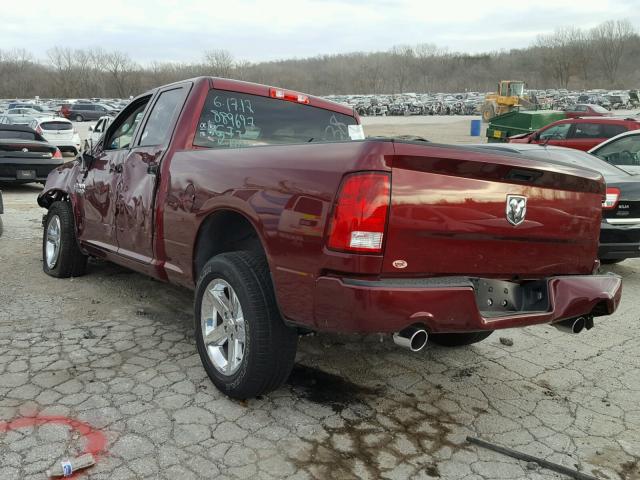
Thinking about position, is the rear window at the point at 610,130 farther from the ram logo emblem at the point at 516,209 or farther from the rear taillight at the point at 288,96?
the ram logo emblem at the point at 516,209

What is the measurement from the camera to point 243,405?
3.36 m

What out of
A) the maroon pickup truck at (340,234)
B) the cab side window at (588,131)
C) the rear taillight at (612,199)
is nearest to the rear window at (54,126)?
the cab side window at (588,131)

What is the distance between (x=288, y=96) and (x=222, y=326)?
1986 millimetres

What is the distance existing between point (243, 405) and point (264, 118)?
209 cm

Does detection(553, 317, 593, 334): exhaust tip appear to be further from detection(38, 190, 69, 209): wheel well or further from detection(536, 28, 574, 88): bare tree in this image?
detection(536, 28, 574, 88): bare tree

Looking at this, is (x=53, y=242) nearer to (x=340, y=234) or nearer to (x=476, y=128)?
(x=340, y=234)

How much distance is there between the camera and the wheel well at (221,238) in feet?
11.9

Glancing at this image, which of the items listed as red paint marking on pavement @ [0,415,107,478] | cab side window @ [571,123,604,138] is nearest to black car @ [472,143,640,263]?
red paint marking on pavement @ [0,415,107,478]

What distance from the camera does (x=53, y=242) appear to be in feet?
19.9

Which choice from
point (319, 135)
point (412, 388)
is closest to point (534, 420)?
point (412, 388)

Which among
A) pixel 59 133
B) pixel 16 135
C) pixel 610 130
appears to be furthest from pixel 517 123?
pixel 16 135

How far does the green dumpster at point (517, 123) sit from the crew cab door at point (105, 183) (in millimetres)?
21229

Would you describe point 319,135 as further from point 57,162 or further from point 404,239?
point 57,162

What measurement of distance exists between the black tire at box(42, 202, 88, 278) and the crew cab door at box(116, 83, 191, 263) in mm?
1255
